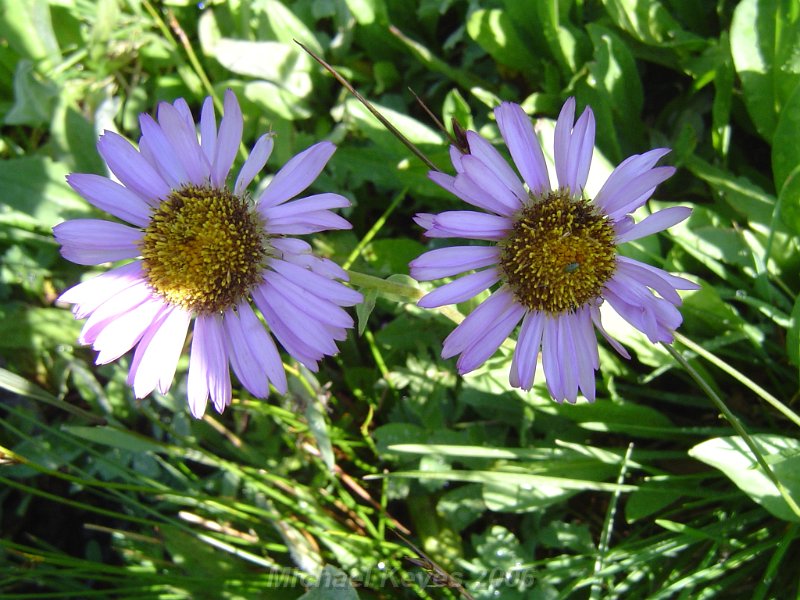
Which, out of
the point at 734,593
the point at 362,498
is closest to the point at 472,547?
the point at 362,498

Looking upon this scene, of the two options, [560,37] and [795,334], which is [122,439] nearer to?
[560,37]

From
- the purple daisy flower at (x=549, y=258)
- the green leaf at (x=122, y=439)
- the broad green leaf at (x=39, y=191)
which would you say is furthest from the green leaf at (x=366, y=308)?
the broad green leaf at (x=39, y=191)

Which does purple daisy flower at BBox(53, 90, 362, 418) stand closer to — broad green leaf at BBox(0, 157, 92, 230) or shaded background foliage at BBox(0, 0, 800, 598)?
shaded background foliage at BBox(0, 0, 800, 598)

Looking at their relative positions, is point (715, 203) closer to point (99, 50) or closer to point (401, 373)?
point (401, 373)

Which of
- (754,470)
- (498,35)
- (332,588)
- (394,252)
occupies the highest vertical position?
(498,35)

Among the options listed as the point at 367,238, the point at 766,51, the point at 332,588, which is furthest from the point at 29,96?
the point at 766,51

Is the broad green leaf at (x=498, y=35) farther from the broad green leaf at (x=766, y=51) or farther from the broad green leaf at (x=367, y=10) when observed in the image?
the broad green leaf at (x=766, y=51)
